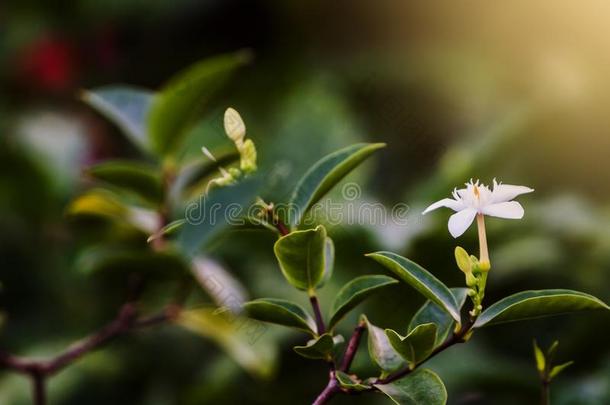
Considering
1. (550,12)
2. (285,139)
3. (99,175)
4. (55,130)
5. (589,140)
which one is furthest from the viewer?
(550,12)

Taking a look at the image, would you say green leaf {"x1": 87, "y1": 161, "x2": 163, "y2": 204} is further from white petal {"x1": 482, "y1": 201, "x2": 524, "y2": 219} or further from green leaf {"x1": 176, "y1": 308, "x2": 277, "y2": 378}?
white petal {"x1": 482, "y1": 201, "x2": 524, "y2": 219}

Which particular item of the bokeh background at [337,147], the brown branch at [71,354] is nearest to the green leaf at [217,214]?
the bokeh background at [337,147]

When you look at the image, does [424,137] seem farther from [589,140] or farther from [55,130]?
[55,130]

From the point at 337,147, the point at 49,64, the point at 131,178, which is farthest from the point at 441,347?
the point at 49,64

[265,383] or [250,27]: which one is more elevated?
[250,27]

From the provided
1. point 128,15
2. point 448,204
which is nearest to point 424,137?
point 128,15

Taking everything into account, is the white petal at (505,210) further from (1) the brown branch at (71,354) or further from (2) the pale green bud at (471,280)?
(1) the brown branch at (71,354)
